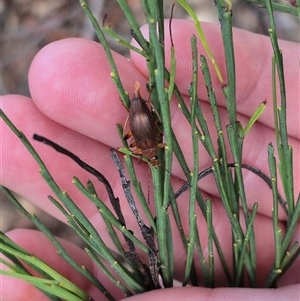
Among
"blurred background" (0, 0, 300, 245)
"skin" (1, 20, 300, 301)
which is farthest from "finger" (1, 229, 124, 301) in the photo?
"blurred background" (0, 0, 300, 245)

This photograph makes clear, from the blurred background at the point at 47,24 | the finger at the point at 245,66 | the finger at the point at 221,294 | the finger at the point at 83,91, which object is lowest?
the finger at the point at 221,294

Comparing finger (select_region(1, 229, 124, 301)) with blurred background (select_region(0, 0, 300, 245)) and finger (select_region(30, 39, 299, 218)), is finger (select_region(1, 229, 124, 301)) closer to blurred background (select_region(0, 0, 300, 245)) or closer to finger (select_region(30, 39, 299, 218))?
finger (select_region(30, 39, 299, 218))

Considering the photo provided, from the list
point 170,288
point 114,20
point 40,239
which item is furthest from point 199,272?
point 114,20

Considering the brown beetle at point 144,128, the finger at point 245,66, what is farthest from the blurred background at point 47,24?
the brown beetle at point 144,128

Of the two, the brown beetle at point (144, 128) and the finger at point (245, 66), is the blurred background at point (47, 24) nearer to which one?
the finger at point (245, 66)

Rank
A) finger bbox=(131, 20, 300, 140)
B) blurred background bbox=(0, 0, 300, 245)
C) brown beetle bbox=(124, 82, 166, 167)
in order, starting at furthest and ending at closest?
blurred background bbox=(0, 0, 300, 245) < finger bbox=(131, 20, 300, 140) < brown beetle bbox=(124, 82, 166, 167)

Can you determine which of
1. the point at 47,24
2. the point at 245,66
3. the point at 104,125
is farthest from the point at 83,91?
the point at 47,24

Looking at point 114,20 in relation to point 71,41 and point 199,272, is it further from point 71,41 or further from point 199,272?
point 199,272
